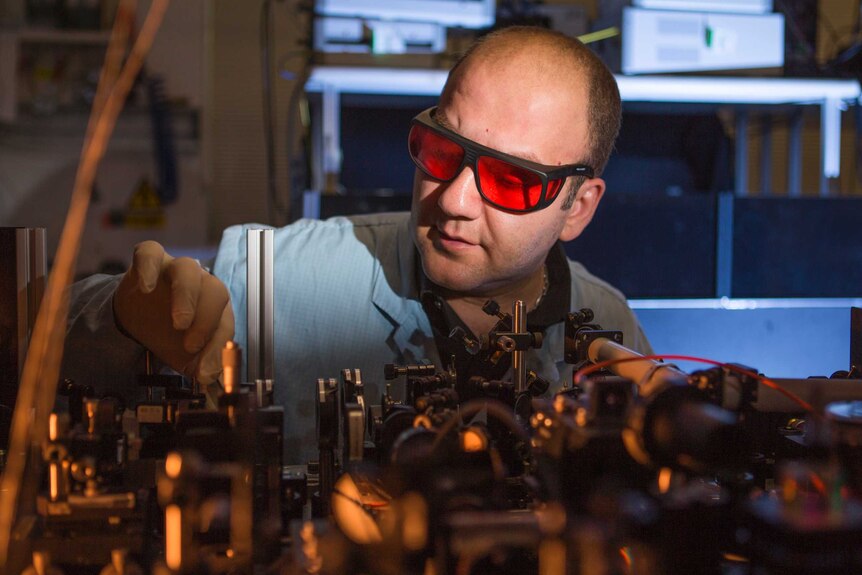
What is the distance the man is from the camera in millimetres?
1239

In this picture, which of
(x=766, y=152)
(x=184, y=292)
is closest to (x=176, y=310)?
(x=184, y=292)

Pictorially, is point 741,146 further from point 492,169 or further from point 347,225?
point 492,169

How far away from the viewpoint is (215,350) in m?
1.18

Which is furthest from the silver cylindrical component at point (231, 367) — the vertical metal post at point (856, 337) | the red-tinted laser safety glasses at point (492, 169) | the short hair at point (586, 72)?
the short hair at point (586, 72)

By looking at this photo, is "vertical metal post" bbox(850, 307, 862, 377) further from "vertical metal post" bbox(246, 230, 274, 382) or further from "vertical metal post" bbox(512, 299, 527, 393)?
A: "vertical metal post" bbox(246, 230, 274, 382)

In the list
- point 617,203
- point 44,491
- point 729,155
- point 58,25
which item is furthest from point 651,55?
point 58,25

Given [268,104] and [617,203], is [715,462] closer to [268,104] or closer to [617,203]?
[617,203]

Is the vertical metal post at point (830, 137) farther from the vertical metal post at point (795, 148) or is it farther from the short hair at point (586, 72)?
the short hair at point (586, 72)

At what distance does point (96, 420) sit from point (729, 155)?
344cm

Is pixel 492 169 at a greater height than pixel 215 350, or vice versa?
pixel 492 169

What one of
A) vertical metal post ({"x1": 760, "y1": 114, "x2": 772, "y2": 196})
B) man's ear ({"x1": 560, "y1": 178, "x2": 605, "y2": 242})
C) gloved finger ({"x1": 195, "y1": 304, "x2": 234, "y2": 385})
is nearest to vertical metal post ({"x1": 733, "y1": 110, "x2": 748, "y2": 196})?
vertical metal post ({"x1": 760, "y1": 114, "x2": 772, "y2": 196})

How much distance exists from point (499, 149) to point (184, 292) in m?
0.66

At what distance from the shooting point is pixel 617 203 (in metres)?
2.87

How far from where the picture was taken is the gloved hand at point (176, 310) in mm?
1142
